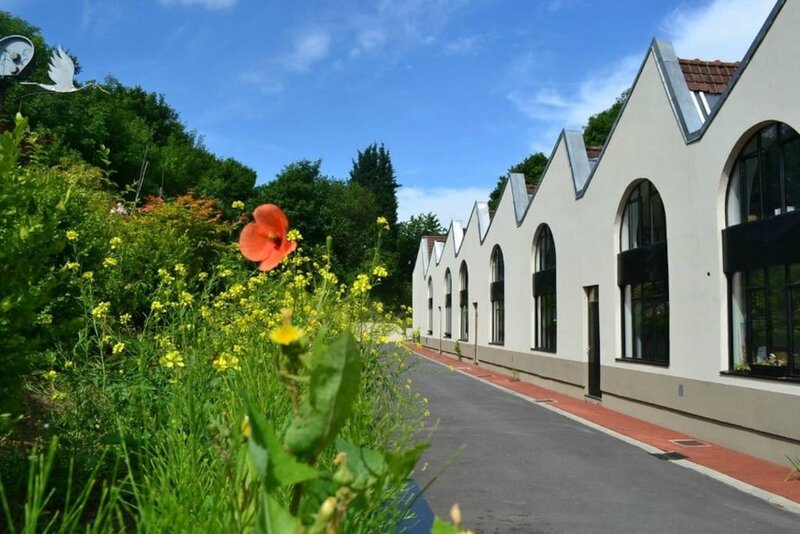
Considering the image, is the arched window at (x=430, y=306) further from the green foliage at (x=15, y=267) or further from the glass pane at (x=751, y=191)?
the green foliage at (x=15, y=267)

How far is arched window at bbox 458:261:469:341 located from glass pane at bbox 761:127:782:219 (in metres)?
22.2

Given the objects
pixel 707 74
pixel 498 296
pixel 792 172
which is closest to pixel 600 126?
pixel 498 296

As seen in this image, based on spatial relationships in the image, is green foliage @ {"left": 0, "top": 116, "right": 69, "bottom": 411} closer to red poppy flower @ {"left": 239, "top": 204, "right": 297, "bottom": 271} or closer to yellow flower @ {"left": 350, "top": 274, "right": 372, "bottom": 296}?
red poppy flower @ {"left": 239, "top": 204, "right": 297, "bottom": 271}

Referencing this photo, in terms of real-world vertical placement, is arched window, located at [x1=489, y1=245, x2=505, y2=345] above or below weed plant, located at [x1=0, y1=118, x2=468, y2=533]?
above

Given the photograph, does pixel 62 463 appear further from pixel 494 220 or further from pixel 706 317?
pixel 494 220

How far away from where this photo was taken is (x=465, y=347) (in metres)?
32.2

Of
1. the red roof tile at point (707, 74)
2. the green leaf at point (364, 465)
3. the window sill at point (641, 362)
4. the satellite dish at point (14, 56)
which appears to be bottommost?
the window sill at point (641, 362)

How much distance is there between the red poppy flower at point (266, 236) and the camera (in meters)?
1.74

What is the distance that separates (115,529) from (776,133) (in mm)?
10683

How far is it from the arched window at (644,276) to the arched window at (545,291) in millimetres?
4615

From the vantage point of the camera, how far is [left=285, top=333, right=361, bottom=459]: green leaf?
1.16 meters

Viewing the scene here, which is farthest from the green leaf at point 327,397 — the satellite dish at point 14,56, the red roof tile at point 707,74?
the red roof tile at point 707,74

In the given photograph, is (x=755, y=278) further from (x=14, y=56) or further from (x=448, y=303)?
(x=448, y=303)

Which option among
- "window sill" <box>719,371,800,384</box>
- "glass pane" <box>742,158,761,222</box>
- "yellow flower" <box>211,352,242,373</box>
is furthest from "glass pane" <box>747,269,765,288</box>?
"yellow flower" <box>211,352,242,373</box>
